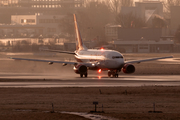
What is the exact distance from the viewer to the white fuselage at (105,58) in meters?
56.9

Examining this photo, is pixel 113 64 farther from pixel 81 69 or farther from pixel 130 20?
pixel 130 20

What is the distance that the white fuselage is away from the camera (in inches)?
2240

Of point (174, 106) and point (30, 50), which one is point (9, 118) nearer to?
point (174, 106)

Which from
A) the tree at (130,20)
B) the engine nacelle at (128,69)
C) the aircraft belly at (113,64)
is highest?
the tree at (130,20)

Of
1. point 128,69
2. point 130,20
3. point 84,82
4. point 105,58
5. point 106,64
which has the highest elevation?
point 130,20

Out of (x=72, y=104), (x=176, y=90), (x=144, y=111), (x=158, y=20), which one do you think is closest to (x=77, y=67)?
(x=176, y=90)

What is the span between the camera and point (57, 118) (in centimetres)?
2338

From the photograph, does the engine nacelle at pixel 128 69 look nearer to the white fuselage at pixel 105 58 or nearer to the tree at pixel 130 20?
the white fuselage at pixel 105 58

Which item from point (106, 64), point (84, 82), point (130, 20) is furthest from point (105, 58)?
point (130, 20)

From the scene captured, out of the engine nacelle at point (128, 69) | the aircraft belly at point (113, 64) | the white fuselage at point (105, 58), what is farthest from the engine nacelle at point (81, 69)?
the engine nacelle at point (128, 69)

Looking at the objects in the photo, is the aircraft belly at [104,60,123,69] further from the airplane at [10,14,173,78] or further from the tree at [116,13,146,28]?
the tree at [116,13,146,28]

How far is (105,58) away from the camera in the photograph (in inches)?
2272

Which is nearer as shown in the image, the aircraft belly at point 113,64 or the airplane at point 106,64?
the aircraft belly at point 113,64

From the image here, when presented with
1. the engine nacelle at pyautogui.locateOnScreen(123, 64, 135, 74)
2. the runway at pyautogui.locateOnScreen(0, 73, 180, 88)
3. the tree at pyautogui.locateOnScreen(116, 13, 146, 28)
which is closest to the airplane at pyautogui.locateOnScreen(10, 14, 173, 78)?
the engine nacelle at pyautogui.locateOnScreen(123, 64, 135, 74)
